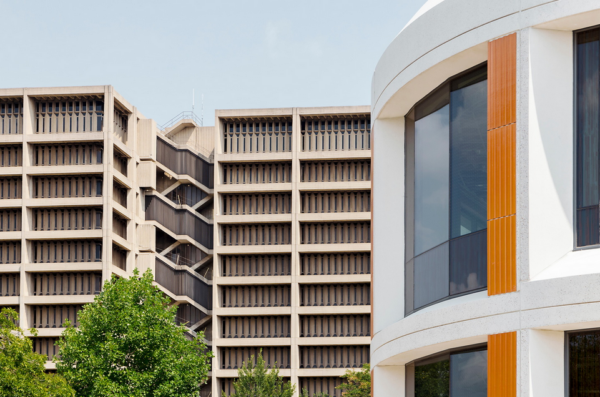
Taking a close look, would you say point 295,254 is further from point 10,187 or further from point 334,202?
point 10,187

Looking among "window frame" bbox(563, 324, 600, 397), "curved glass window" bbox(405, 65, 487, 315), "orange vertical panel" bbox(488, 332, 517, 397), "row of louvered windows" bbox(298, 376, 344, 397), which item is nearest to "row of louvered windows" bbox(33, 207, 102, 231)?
"row of louvered windows" bbox(298, 376, 344, 397)

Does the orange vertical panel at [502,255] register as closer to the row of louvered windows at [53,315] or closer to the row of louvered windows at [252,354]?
the row of louvered windows at [53,315]

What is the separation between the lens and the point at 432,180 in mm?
14805

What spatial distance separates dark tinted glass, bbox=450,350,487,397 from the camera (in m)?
12.9

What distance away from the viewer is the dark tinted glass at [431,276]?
46.1ft

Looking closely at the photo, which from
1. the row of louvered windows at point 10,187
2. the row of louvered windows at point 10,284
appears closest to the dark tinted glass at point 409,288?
the row of louvered windows at point 10,284

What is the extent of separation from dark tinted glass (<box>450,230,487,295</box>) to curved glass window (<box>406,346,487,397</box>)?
3.04 ft

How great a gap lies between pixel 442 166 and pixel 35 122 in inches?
1885

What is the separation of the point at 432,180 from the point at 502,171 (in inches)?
108

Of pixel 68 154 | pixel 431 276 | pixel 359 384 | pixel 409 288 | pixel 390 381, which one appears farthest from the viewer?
pixel 68 154

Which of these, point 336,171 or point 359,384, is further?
point 336,171

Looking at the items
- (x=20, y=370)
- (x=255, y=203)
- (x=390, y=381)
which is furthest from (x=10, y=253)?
(x=390, y=381)

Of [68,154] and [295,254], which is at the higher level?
[68,154]

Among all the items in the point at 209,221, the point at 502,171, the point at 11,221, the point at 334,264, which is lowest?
the point at 502,171
